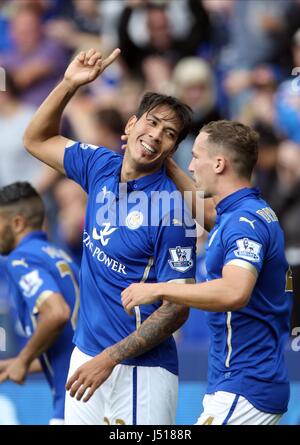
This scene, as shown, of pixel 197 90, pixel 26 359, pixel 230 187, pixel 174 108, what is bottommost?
pixel 26 359

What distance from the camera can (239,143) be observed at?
16.0ft

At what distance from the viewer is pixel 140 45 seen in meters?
9.34

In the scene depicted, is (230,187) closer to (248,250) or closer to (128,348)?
(248,250)

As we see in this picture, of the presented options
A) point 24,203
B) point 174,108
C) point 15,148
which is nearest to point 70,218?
point 15,148

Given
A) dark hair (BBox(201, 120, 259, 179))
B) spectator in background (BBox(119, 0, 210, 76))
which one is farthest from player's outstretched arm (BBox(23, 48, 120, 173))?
spectator in background (BBox(119, 0, 210, 76))

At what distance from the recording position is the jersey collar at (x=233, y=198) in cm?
482

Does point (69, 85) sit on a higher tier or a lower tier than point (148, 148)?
higher

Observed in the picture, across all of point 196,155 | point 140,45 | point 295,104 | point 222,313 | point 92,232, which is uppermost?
point 140,45

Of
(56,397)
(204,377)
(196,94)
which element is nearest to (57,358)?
(56,397)

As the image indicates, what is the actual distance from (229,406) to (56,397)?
1.83 metres

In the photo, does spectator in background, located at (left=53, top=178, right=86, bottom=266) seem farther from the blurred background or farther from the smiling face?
the smiling face

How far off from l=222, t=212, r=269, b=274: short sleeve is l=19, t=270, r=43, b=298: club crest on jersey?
5.79ft

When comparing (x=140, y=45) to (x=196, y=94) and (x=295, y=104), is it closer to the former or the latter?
(x=196, y=94)

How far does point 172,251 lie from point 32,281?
1396 mm
